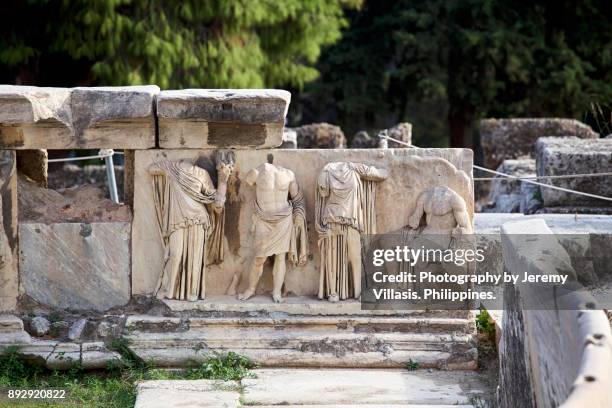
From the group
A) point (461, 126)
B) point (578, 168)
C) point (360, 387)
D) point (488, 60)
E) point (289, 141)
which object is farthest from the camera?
point (461, 126)

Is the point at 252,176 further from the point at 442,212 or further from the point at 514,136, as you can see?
the point at 514,136

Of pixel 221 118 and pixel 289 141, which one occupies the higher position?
pixel 289 141

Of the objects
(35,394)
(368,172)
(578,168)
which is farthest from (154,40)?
(35,394)

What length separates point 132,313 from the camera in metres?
7.76

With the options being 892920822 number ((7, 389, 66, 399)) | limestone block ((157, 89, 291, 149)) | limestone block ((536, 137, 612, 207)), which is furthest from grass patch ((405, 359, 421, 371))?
limestone block ((536, 137, 612, 207))

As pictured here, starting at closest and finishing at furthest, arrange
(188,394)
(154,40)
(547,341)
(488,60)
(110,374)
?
(547,341) < (188,394) < (110,374) < (154,40) < (488,60)

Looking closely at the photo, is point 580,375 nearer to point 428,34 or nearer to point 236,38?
point 236,38

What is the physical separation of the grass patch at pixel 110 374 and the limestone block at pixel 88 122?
4.44 ft

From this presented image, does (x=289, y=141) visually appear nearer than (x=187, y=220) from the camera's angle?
No

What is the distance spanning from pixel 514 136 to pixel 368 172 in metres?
8.73

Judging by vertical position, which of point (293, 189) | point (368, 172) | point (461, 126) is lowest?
point (293, 189)

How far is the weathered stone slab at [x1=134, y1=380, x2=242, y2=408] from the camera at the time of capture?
6.76 meters

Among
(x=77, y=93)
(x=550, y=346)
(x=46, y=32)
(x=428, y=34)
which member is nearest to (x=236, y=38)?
(x=46, y=32)

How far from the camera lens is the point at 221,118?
7.64 metres
